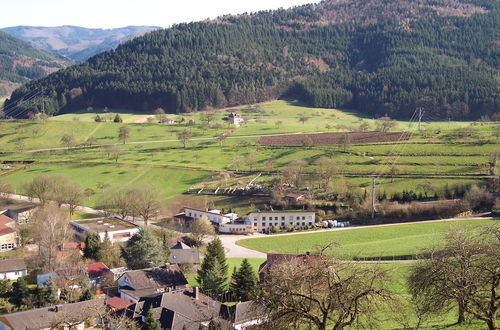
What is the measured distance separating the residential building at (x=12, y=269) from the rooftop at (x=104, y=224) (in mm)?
11143

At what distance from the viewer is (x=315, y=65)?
16075cm

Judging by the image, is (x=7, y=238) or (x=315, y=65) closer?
(x=7, y=238)

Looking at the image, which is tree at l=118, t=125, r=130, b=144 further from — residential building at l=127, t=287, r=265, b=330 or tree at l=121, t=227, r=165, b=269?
residential building at l=127, t=287, r=265, b=330

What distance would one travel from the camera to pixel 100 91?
13812 cm

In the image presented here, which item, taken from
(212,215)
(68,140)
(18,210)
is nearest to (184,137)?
(68,140)

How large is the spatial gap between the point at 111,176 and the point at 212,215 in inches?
771

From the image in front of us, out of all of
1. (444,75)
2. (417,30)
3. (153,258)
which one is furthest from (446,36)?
(153,258)

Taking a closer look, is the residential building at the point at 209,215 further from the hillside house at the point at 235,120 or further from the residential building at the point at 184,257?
the hillside house at the point at 235,120

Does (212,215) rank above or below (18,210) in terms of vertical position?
below

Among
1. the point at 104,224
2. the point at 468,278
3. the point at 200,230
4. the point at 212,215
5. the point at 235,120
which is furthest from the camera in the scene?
the point at 235,120

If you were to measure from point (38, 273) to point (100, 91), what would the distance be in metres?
106

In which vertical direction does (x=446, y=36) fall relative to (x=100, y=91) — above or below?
above

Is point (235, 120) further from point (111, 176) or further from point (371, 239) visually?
point (371, 239)

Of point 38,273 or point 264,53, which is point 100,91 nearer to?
point 264,53
